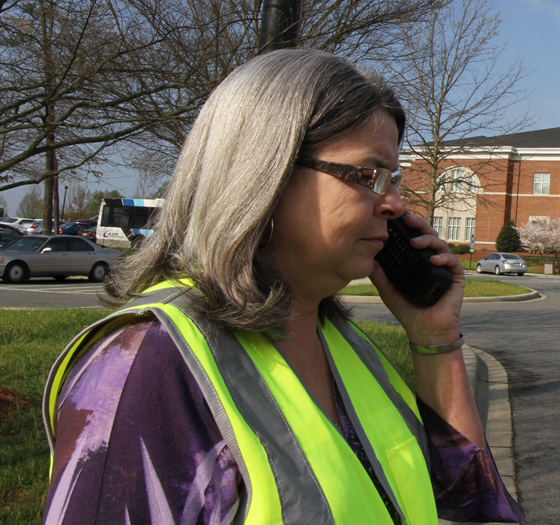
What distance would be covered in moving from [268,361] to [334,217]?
39 cm

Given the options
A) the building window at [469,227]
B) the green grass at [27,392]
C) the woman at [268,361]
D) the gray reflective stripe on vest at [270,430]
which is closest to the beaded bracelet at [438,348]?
the woman at [268,361]

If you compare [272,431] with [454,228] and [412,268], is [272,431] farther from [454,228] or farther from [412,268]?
[454,228]

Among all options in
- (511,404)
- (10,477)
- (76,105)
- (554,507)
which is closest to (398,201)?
(10,477)

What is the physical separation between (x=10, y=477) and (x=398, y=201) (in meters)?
2.73

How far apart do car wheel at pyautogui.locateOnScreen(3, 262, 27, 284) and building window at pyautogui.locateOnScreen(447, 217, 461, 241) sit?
4371 centimetres

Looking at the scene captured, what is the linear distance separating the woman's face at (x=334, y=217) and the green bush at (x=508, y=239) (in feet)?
168

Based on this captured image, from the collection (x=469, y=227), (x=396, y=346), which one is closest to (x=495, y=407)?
(x=396, y=346)

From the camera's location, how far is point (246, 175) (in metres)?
1.29

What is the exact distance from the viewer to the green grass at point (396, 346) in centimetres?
584

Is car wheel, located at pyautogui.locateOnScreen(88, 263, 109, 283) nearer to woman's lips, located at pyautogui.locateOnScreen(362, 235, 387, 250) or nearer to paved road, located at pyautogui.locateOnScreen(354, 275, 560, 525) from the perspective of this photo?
paved road, located at pyautogui.locateOnScreen(354, 275, 560, 525)

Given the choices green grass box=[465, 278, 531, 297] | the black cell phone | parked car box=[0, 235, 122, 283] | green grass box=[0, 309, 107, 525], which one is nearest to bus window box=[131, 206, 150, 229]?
parked car box=[0, 235, 122, 283]

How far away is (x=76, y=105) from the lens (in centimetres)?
501

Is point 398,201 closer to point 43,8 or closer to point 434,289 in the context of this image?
point 434,289

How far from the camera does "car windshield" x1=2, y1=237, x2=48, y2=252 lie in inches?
717
